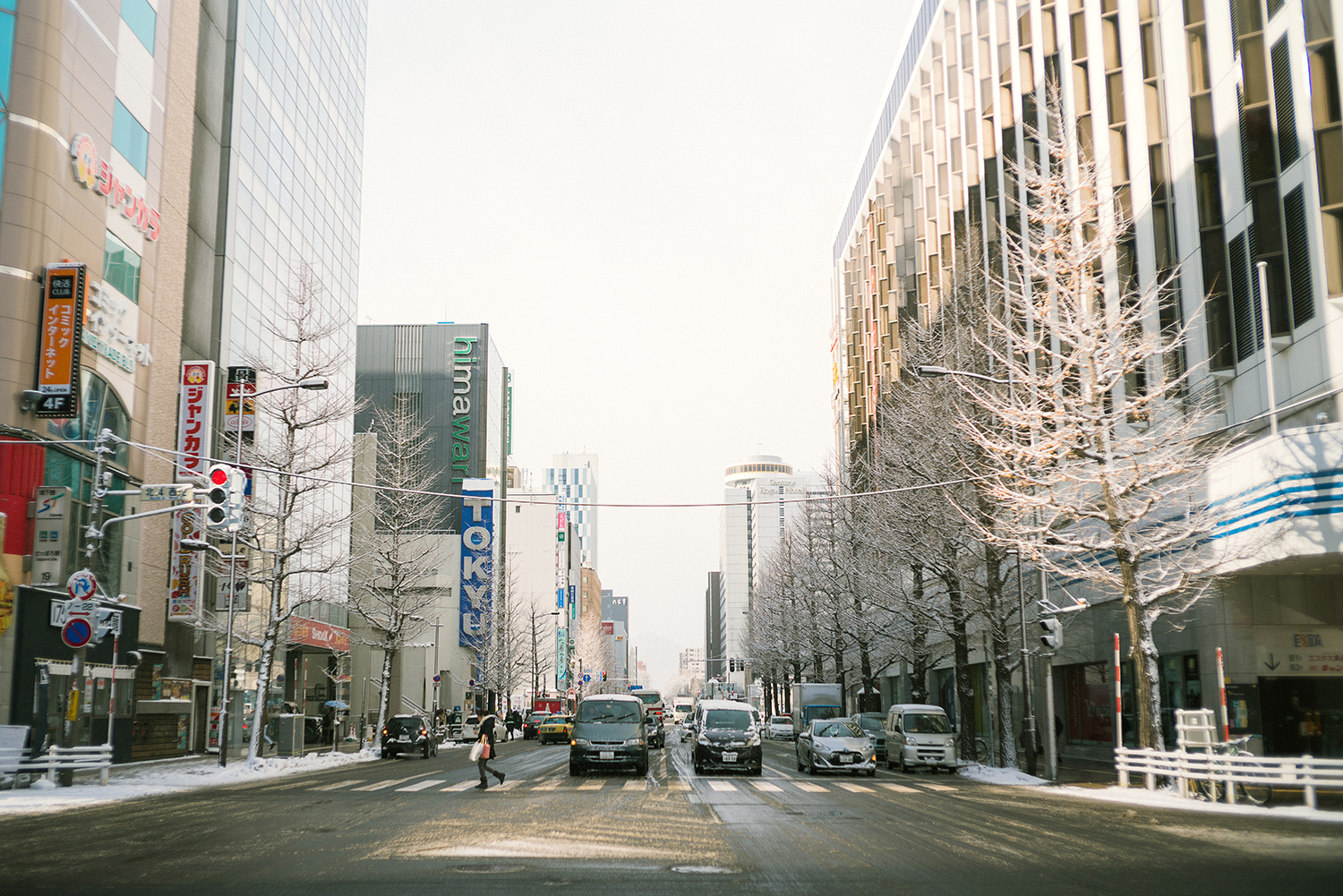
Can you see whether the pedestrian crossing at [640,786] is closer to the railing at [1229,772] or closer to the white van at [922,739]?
the railing at [1229,772]

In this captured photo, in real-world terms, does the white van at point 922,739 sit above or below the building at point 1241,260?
below

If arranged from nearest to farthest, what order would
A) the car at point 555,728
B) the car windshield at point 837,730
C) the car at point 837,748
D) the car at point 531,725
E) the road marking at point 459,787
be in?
the road marking at point 459,787
the car at point 837,748
the car windshield at point 837,730
the car at point 555,728
the car at point 531,725

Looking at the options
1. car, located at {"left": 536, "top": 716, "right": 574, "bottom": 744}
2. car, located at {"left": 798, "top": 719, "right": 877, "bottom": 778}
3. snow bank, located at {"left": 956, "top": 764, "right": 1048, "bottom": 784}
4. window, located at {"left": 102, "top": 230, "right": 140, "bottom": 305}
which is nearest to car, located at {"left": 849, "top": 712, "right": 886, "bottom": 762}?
snow bank, located at {"left": 956, "top": 764, "right": 1048, "bottom": 784}

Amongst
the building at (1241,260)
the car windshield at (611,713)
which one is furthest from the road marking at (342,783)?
the building at (1241,260)

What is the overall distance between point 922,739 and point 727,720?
6.16m

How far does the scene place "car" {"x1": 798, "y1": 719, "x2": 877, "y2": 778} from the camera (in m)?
28.4

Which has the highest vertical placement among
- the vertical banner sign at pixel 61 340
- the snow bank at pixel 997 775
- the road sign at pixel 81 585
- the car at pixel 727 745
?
the vertical banner sign at pixel 61 340

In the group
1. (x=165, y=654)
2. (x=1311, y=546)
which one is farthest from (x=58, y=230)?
(x=1311, y=546)

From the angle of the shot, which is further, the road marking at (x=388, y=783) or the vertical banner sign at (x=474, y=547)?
the vertical banner sign at (x=474, y=547)

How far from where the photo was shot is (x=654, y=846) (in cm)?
1280

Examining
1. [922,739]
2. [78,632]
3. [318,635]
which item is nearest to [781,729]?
[318,635]

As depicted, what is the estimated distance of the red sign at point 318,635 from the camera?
45000mm

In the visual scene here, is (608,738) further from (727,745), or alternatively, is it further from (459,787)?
(459,787)

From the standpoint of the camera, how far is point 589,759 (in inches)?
1046
